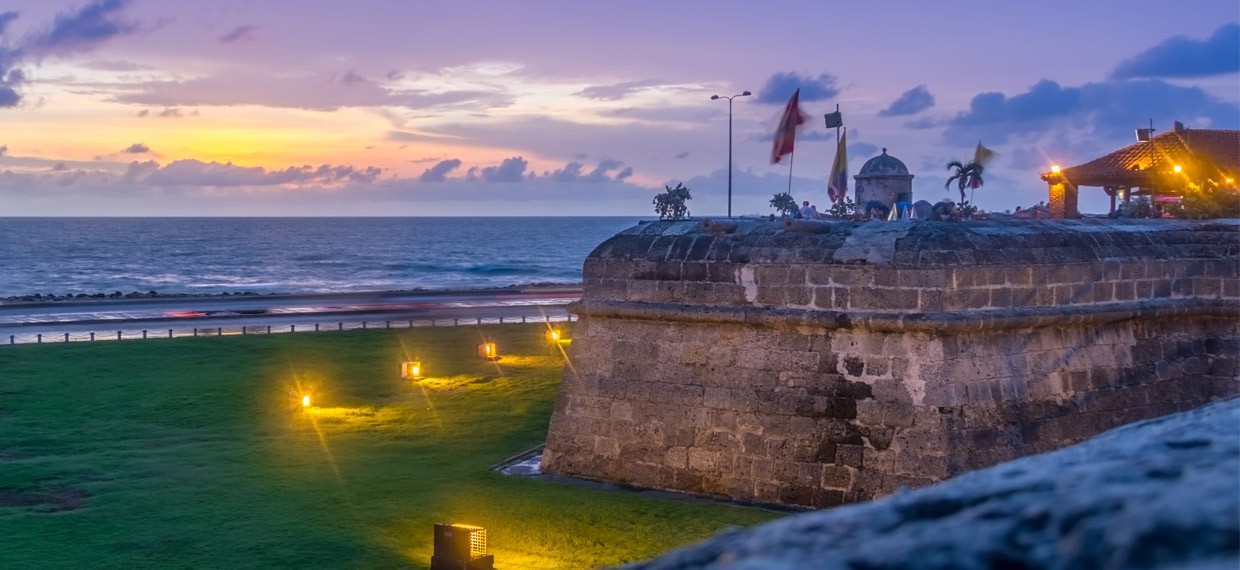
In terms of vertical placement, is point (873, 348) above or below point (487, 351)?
above

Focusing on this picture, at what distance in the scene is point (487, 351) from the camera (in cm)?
2941

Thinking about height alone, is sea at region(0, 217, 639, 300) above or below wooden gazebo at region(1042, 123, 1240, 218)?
below

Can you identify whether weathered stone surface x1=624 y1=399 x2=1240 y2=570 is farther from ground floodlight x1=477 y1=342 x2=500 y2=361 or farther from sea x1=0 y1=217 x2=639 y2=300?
sea x1=0 y1=217 x2=639 y2=300

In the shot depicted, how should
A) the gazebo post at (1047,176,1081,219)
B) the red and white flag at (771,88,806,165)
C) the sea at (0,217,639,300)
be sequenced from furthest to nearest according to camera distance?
the sea at (0,217,639,300)
the gazebo post at (1047,176,1081,219)
the red and white flag at (771,88,806,165)

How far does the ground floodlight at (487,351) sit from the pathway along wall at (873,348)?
13.2 metres

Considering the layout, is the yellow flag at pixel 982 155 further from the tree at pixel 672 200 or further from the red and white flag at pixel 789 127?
the tree at pixel 672 200

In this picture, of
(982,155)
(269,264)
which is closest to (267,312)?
(982,155)

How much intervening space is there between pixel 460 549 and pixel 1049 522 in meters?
10.6

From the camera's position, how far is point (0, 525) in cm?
1420

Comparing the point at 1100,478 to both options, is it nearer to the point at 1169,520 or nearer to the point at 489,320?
the point at 1169,520

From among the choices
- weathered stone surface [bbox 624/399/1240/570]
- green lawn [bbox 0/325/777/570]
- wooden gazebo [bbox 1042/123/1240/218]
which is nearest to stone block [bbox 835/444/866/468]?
green lawn [bbox 0/325/777/570]

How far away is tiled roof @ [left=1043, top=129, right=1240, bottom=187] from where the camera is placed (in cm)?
2816

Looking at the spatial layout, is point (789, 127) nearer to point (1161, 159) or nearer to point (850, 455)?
point (850, 455)

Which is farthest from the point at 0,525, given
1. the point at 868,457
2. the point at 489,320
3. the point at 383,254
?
the point at 383,254
